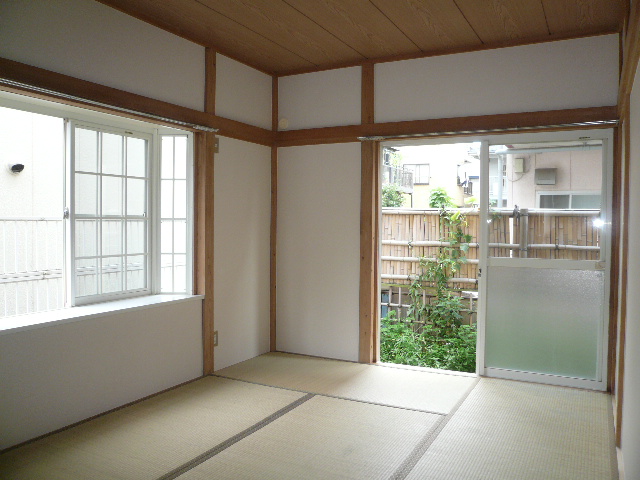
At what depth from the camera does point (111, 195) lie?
3842 millimetres

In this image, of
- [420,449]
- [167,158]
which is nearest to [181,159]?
[167,158]

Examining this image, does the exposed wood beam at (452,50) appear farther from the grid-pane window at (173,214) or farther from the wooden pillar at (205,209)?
the grid-pane window at (173,214)

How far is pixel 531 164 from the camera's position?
417 cm

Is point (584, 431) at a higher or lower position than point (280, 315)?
lower

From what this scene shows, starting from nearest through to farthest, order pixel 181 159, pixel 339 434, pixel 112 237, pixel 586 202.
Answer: pixel 339 434 → pixel 112 237 → pixel 586 202 → pixel 181 159

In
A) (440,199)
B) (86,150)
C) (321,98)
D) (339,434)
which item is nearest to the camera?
(339,434)

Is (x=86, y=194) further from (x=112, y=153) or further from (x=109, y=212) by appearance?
(x=112, y=153)

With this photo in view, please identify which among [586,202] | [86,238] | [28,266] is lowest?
[28,266]

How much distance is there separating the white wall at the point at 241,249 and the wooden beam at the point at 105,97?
5.7 inches

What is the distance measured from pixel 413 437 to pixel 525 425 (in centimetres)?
73

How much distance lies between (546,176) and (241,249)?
2506 millimetres

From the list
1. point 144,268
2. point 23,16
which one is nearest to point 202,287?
point 144,268

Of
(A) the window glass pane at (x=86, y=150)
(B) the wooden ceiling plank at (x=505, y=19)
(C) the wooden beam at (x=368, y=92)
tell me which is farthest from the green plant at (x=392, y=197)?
(A) the window glass pane at (x=86, y=150)

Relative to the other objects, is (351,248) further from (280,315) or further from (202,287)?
(202,287)
